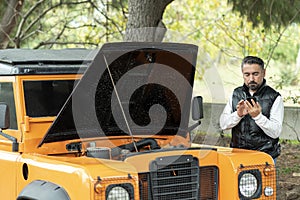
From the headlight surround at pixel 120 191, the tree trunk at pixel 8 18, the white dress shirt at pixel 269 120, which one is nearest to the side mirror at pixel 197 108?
the white dress shirt at pixel 269 120

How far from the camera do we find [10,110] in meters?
6.39

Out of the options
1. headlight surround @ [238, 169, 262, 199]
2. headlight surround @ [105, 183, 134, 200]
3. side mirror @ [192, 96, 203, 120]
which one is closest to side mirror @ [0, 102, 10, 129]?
headlight surround @ [105, 183, 134, 200]

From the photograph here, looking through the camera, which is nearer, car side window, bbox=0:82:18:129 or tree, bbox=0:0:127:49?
car side window, bbox=0:82:18:129

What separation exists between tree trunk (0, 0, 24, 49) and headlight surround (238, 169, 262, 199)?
10.8 meters

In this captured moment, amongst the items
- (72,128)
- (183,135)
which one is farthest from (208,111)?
(72,128)

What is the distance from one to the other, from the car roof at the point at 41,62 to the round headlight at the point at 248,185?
1909 millimetres

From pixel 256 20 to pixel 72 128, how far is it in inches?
233

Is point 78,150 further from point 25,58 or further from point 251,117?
point 251,117

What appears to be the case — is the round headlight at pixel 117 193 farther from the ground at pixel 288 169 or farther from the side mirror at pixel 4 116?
the ground at pixel 288 169

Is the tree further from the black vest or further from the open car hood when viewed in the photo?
the black vest

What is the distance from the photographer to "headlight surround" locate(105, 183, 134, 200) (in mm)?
5148

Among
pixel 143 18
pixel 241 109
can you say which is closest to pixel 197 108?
pixel 241 109

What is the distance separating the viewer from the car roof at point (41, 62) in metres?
6.36

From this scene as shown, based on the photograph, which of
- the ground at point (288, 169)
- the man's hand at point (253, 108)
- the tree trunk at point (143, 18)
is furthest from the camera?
the tree trunk at point (143, 18)
